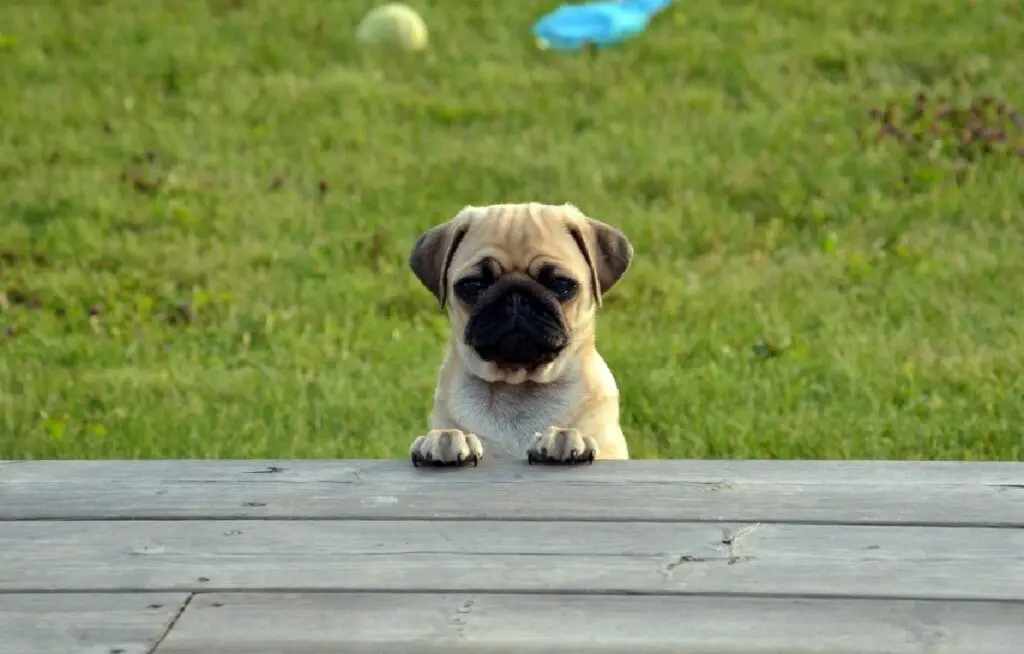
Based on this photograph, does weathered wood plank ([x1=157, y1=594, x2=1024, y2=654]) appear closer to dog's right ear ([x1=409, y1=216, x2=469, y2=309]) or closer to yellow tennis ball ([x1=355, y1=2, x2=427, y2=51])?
dog's right ear ([x1=409, y1=216, x2=469, y2=309])

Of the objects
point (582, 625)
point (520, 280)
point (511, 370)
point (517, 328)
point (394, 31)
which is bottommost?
point (582, 625)

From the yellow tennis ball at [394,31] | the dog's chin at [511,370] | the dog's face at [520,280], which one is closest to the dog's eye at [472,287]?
the dog's face at [520,280]

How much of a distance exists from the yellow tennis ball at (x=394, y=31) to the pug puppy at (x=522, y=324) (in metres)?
7.87

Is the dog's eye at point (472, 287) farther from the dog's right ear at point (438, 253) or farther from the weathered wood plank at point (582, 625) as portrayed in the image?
the weathered wood plank at point (582, 625)

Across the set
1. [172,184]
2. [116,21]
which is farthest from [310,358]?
[116,21]

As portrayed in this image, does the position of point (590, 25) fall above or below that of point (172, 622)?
above

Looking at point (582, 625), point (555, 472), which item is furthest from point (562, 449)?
point (582, 625)

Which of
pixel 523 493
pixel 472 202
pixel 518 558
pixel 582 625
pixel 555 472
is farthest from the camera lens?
pixel 472 202

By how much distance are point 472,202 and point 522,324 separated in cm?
523

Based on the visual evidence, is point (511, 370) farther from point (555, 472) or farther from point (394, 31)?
point (394, 31)

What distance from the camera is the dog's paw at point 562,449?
435cm

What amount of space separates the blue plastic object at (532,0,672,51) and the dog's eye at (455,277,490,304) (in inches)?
316

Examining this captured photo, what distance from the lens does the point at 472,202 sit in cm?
985

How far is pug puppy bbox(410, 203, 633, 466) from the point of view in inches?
189
